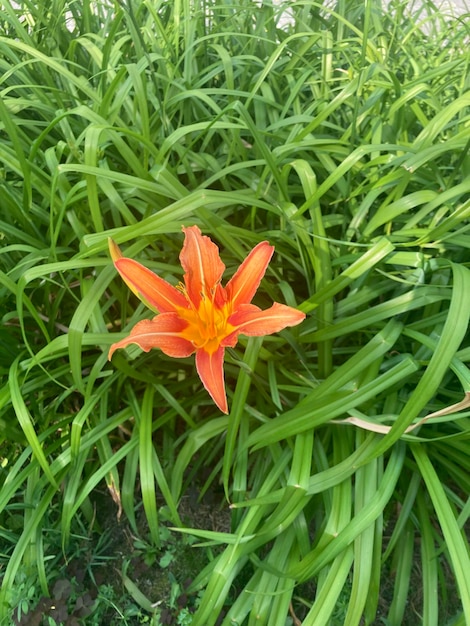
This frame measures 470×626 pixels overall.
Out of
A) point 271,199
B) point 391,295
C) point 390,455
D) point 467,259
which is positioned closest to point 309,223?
point 271,199

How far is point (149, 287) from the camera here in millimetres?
755

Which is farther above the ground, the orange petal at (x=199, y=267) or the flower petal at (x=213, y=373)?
the orange petal at (x=199, y=267)

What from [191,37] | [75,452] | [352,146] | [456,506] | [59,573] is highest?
[191,37]

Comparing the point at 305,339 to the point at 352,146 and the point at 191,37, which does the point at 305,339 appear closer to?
the point at 352,146

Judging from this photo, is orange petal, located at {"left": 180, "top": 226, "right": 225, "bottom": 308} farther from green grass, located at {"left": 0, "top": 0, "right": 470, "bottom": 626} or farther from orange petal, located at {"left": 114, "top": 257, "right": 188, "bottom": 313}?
green grass, located at {"left": 0, "top": 0, "right": 470, "bottom": 626}

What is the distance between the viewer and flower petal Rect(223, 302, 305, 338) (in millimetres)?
717

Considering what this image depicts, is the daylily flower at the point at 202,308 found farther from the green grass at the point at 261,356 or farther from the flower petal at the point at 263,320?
the green grass at the point at 261,356

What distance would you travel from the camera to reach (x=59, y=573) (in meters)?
1.14

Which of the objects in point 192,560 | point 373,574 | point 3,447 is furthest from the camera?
point 3,447

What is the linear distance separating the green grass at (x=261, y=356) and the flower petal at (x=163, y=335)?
0.20 metres

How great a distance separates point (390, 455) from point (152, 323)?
555 mm

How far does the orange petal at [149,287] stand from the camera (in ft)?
2.43

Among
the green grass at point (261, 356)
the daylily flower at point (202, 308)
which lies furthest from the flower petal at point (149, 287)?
the green grass at point (261, 356)

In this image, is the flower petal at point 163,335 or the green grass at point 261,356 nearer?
the flower petal at point 163,335
